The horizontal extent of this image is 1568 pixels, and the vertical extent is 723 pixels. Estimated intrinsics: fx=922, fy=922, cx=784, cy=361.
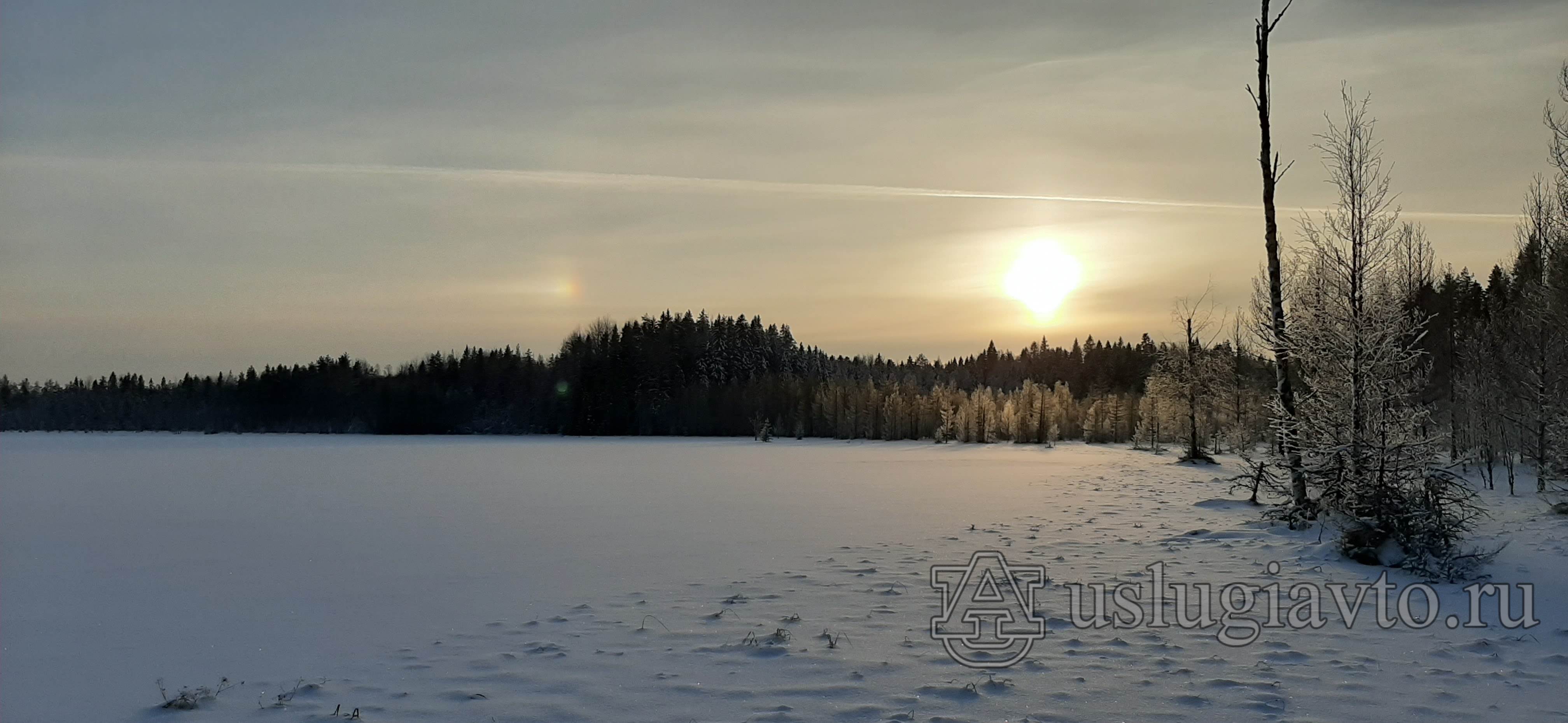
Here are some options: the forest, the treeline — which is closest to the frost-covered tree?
the forest

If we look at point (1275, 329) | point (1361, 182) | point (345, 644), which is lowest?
point (345, 644)

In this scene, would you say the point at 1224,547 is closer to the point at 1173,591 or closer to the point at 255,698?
the point at 1173,591

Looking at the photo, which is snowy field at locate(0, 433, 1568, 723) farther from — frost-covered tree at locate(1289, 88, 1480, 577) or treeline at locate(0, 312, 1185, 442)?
treeline at locate(0, 312, 1185, 442)

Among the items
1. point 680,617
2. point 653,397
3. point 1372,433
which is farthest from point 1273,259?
point 653,397

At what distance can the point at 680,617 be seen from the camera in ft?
28.3

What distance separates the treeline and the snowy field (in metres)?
66.3

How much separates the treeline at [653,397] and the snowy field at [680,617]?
66290 mm

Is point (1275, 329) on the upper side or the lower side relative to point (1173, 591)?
upper

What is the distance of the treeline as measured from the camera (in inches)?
3772

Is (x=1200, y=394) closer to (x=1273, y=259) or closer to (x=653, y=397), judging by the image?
(x=1273, y=259)

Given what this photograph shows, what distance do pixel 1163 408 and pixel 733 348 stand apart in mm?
56770

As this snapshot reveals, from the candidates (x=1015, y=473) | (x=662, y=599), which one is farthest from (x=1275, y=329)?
(x=1015, y=473)

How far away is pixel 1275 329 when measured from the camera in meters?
14.9

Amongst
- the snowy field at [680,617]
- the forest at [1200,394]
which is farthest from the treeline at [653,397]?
the snowy field at [680,617]
